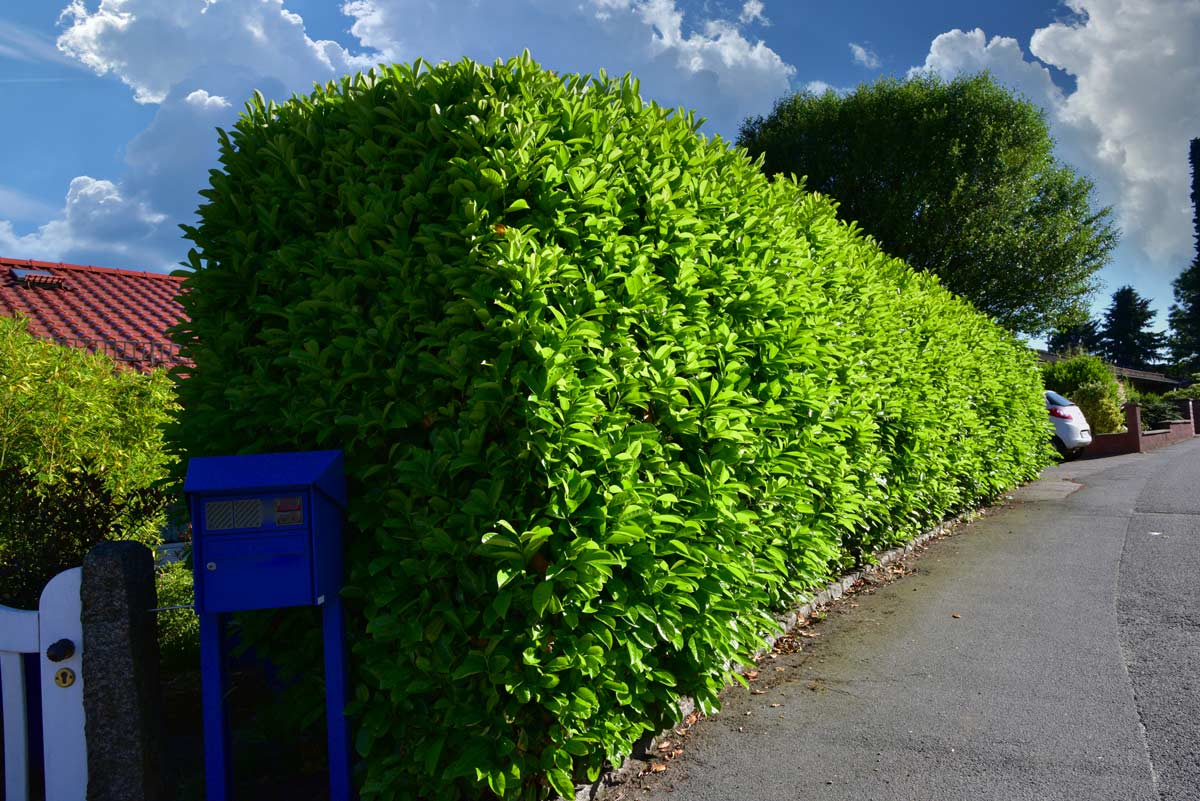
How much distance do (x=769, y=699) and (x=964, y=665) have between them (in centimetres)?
142

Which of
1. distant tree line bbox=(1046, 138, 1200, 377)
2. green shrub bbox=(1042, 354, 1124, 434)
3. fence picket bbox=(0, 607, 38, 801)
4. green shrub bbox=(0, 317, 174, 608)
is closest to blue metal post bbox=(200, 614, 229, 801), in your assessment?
fence picket bbox=(0, 607, 38, 801)

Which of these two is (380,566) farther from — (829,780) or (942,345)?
(942,345)

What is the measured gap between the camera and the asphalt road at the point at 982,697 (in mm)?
3805

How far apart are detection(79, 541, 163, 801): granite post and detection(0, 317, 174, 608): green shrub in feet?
5.62

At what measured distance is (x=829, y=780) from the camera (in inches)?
152

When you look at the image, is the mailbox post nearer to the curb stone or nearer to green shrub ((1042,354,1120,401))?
the curb stone

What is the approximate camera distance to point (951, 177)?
24.1m

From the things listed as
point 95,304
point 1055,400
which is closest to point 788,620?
point 95,304

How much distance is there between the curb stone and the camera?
3.75 m

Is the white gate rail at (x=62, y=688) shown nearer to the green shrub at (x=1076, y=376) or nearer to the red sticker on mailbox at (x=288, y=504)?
the red sticker on mailbox at (x=288, y=504)

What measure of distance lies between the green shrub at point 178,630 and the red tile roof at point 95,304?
5.95 m

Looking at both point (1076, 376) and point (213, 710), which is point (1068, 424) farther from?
point (213, 710)

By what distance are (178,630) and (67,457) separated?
1.96 m

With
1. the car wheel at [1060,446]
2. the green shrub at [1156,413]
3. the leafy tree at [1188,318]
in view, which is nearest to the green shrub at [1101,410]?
the car wheel at [1060,446]
